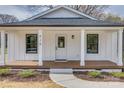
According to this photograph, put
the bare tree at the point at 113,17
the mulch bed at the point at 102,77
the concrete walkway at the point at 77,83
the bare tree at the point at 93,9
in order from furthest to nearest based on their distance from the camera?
the bare tree at the point at 113,17 < the bare tree at the point at 93,9 < the mulch bed at the point at 102,77 < the concrete walkway at the point at 77,83

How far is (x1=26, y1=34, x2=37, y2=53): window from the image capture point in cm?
1747

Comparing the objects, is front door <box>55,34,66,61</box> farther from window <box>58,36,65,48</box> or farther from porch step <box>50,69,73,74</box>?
porch step <box>50,69,73,74</box>

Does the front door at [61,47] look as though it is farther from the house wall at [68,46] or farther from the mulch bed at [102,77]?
the mulch bed at [102,77]

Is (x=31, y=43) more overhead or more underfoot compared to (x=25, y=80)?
more overhead

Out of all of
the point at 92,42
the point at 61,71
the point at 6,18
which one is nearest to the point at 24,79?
the point at 61,71

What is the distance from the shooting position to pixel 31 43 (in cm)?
1752

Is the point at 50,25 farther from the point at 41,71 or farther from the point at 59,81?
the point at 59,81

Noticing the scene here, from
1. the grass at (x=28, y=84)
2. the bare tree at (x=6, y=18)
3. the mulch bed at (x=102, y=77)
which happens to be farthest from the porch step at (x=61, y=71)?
the bare tree at (x=6, y=18)

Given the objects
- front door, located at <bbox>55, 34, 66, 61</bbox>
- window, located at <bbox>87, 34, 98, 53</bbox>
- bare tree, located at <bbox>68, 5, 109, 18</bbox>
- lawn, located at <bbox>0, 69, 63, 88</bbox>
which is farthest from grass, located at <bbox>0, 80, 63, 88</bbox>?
bare tree, located at <bbox>68, 5, 109, 18</bbox>

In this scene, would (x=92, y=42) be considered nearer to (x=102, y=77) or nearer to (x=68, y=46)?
(x=68, y=46)

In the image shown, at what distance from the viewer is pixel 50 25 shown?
14117 mm

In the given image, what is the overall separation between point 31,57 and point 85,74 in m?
5.98

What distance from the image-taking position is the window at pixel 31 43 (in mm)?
17469

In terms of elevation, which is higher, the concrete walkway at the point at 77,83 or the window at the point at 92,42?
the window at the point at 92,42
